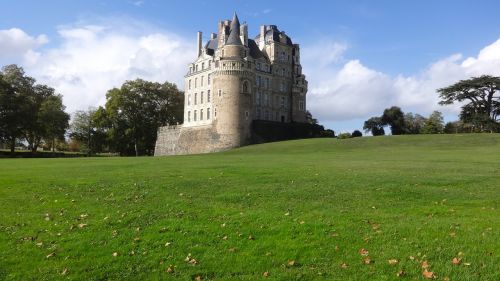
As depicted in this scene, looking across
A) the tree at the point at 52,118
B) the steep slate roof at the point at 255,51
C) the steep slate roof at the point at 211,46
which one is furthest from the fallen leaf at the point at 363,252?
the tree at the point at 52,118

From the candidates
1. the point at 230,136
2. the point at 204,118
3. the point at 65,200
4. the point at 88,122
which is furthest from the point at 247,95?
the point at 65,200

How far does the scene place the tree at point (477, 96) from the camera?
6059cm

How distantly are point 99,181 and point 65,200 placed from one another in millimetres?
3512

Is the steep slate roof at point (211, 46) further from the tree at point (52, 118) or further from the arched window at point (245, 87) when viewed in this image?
the tree at point (52, 118)

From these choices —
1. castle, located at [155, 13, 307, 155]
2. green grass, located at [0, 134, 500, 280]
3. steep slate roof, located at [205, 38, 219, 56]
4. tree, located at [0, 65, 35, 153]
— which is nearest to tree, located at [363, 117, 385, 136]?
castle, located at [155, 13, 307, 155]

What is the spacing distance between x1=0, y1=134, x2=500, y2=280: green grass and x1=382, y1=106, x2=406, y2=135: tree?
57.8 meters

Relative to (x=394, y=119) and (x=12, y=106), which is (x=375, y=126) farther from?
(x=12, y=106)

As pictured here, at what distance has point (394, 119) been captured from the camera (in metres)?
72.6

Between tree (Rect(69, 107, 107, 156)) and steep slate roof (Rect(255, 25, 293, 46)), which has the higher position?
steep slate roof (Rect(255, 25, 293, 46))

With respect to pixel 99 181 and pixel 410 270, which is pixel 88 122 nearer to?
pixel 99 181

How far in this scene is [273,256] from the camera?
8.59 meters

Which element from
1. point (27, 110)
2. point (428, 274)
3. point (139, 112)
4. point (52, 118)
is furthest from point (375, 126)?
point (428, 274)

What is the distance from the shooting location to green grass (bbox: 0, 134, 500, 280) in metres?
8.06

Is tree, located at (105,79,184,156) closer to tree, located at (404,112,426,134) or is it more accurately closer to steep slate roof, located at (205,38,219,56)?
steep slate roof, located at (205,38,219,56)
